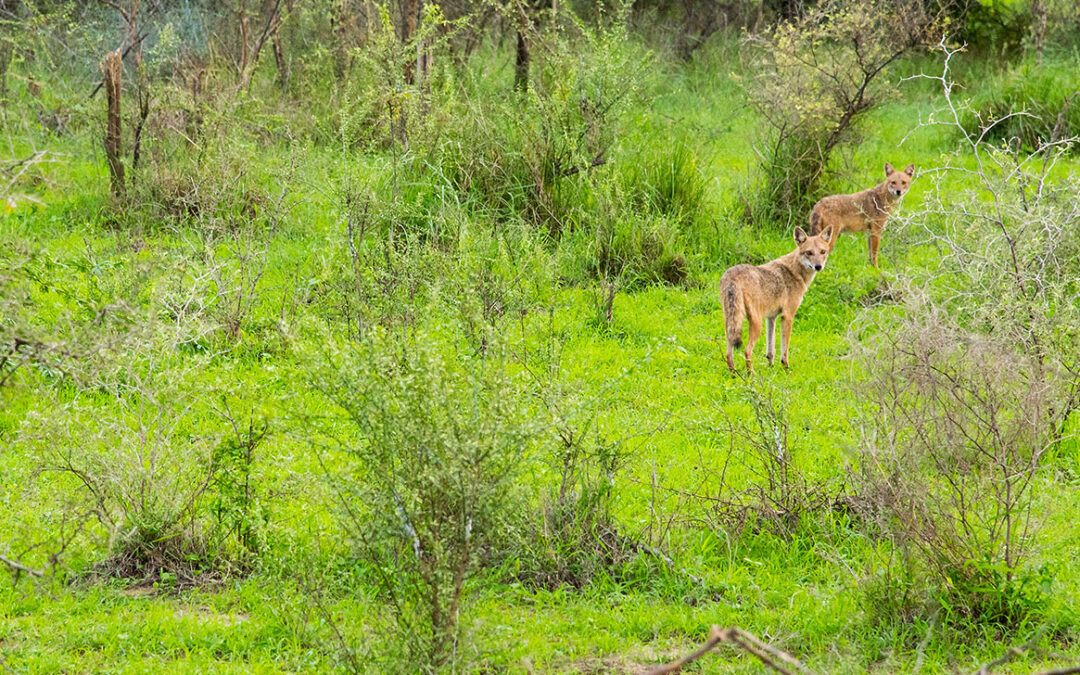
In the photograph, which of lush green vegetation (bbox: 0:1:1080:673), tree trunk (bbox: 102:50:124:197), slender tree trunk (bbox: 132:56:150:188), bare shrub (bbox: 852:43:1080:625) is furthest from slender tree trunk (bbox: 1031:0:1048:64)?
tree trunk (bbox: 102:50:124:197)

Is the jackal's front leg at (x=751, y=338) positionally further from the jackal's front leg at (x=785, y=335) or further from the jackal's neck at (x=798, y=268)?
the jackal's neck at (x=798, y=268)

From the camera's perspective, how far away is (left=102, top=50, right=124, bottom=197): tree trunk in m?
11.9

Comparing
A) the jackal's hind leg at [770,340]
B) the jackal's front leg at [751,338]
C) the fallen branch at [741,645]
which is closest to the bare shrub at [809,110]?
the jackal's hind leg at [770,340]

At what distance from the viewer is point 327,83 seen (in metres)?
15.1

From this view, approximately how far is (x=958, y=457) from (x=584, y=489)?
1.74 metres

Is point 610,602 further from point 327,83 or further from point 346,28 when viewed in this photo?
point 346,28

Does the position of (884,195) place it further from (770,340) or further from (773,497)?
(773,497)

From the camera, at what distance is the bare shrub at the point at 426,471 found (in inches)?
171

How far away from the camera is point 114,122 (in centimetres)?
1187

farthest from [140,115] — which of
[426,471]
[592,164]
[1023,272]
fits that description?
[426,471]

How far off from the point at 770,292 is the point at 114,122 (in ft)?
22.8

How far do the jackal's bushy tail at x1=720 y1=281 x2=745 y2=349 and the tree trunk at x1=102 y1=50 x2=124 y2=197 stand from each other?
6.64 metres

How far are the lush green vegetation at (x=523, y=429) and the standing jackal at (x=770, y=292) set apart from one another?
274mm

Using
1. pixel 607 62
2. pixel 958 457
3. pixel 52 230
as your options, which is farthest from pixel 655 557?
pixel 52 230
